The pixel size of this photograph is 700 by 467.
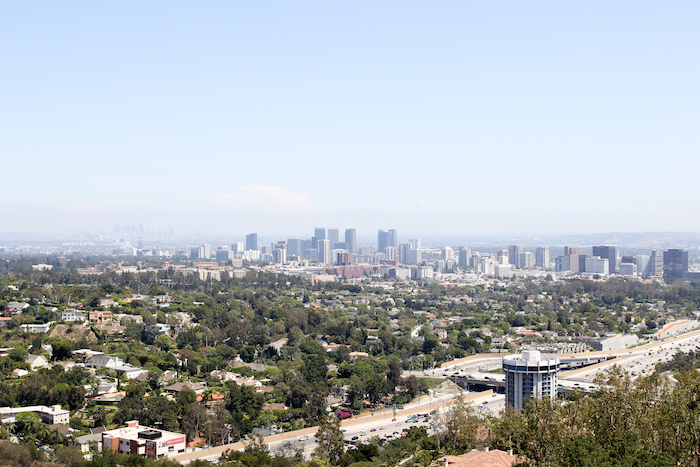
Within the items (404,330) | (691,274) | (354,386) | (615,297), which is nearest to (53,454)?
(354,386)

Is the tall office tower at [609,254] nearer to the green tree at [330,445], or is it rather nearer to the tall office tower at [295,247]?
the tall office tower at [295,247]

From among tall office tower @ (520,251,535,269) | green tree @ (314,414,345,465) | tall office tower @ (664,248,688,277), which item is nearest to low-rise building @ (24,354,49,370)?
green tree @ (314,414,345,465)

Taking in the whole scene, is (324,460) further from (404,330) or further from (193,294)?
(193,294)

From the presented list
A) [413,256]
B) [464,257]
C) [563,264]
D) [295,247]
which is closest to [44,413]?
[563,264]

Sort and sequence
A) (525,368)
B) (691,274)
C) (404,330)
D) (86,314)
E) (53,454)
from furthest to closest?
(691,274), (404,330), (86,314), (525,368), (53,454)

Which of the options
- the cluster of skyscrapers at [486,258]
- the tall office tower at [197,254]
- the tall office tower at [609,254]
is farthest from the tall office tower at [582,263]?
the tall office tower at [197,254]

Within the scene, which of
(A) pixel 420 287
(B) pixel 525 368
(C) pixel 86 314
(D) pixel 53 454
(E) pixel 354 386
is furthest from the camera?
(A) pixel 420 287
